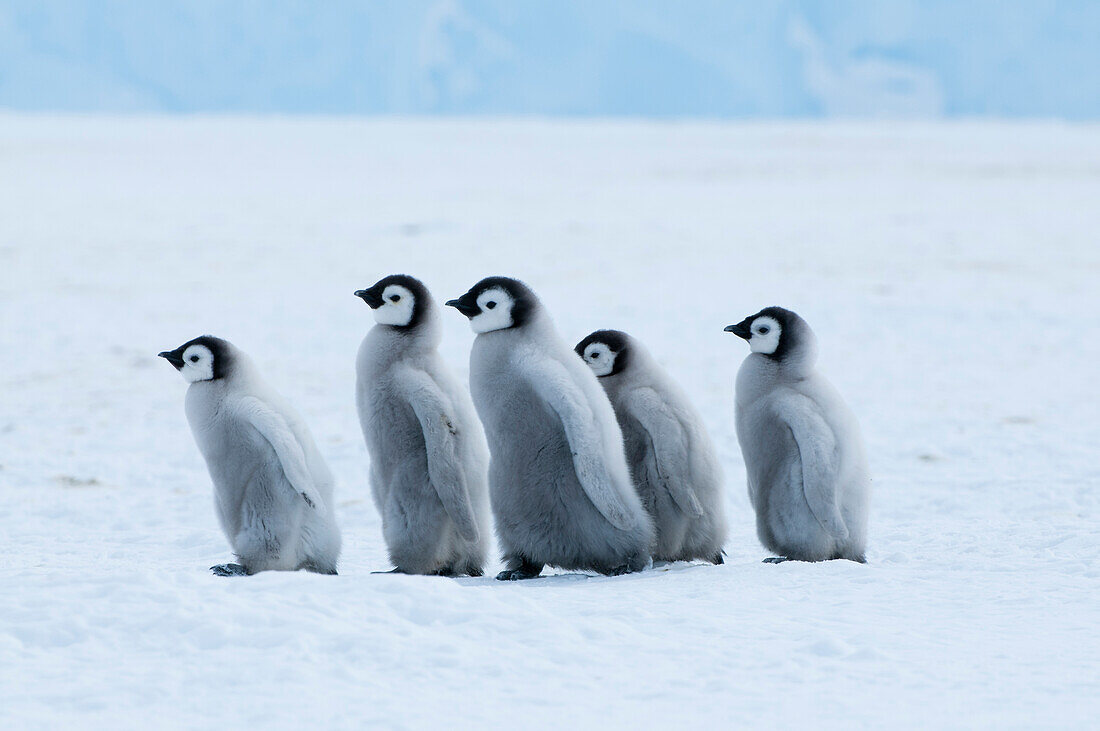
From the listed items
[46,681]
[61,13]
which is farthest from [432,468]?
[61,13]

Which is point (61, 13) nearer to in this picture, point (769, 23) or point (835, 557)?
point (769, 23)

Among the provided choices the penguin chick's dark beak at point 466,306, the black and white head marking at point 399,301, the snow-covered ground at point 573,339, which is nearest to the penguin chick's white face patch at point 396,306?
the black and white head marking at point 399,301

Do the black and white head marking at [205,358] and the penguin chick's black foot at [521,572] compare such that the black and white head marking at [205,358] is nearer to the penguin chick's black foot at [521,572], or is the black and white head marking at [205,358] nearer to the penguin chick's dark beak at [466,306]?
the penguin chick's dark beak at [466,306]

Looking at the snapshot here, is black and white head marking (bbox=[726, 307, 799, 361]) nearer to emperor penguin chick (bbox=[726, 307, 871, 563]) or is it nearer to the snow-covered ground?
emperor penguin chick (bbox=[726, 307, 871, 563])

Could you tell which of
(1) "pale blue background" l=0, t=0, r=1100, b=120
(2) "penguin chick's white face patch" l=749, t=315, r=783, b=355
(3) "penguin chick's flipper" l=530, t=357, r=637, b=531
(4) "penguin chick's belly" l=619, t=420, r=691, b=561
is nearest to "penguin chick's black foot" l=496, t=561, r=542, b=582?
(3) "penguin chick's flipper" l=530, t=357, r=637, b=531

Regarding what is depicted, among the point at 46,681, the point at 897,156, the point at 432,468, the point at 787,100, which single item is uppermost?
the point at 787,100

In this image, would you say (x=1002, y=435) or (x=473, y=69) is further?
(x=473, y=69)

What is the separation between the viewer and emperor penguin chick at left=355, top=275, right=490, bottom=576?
3973 millimetres

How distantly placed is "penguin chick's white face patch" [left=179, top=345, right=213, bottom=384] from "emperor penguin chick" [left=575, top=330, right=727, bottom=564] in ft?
3.95

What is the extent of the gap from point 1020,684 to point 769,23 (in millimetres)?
30175

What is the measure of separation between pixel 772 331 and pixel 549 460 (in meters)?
0.85

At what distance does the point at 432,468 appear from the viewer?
13.0ft

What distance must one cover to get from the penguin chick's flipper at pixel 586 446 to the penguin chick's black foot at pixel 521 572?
288 mm

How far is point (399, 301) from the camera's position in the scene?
162 inches
